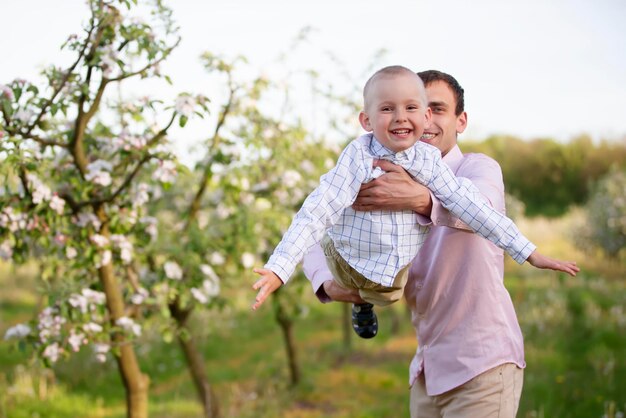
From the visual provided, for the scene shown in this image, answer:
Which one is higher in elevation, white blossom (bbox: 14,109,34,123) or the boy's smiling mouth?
white blossom (bbox: 14,109,34,123)

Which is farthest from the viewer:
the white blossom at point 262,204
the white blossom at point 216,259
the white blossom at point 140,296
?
the white blossom at point 262,204

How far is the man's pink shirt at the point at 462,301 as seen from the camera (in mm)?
2654

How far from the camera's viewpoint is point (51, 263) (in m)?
4.42

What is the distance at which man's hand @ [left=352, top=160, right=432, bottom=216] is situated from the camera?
2.55 meters

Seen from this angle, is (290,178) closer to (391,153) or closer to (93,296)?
(93,296)

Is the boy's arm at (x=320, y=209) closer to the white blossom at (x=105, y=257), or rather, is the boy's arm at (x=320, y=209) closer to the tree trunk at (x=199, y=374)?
the white blossom at (x=105, y=257)

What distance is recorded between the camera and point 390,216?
103 inches

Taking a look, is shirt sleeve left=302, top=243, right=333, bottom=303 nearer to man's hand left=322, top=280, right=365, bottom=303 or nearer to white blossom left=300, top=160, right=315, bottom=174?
man's hand left=322, top=280, right=365, bottom=303

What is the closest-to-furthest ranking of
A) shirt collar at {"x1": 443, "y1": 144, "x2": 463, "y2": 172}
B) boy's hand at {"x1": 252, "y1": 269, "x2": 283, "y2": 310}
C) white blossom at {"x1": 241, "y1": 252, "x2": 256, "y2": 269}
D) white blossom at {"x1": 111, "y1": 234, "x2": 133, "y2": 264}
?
boy's hand at {"x1": 252, "y1": 269, "x2": 283, "y2": 310}, shirt collar at {"x1": 443, "y1": 144, "x2": 463, "y2": 172}, white blossom at {"x1": 111, "y1": 234, "x2": 133, "y2": 264}, white blossom at {"x1": 241, "y1": 252, "x2": 256, "y2": 269}

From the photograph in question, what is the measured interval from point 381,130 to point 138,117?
6.85 feet

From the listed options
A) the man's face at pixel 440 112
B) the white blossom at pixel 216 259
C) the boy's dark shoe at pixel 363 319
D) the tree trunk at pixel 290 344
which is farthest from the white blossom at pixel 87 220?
the tree trunk at pixel 290 344

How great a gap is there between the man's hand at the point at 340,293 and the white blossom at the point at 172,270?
1.94 metres

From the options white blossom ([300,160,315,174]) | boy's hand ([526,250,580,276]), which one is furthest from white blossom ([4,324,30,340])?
white blossom ([300,160,315,174])

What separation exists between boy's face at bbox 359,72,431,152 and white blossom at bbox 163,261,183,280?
254 cm
